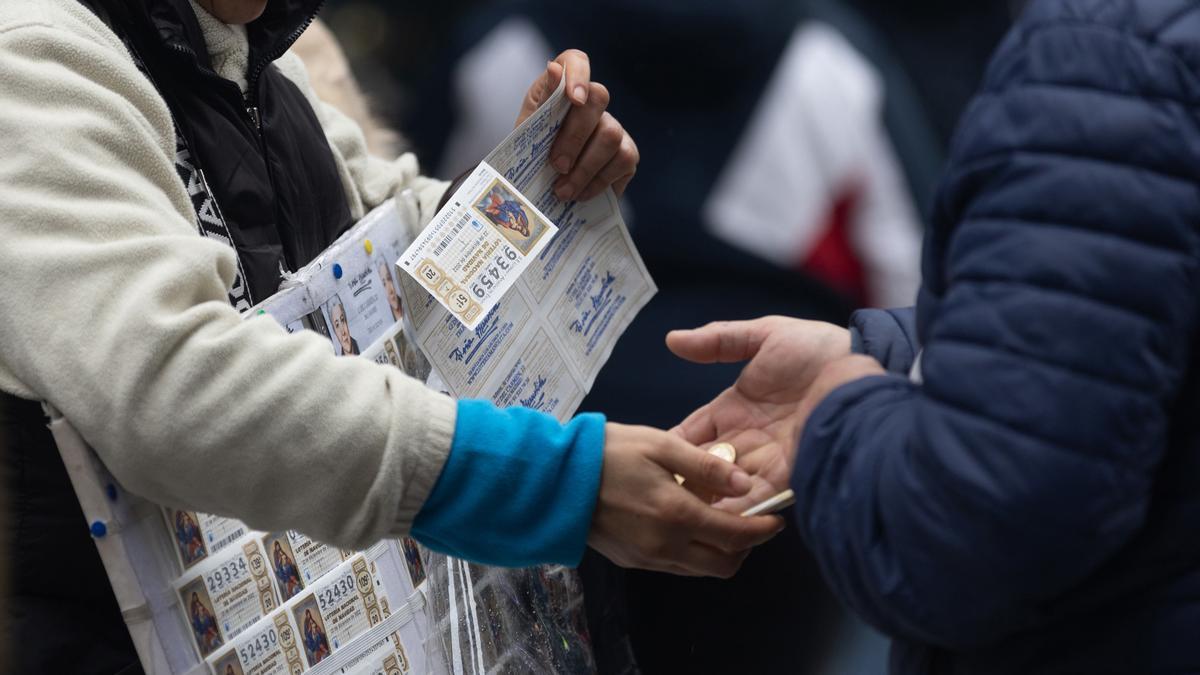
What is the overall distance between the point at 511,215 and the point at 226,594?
64cm

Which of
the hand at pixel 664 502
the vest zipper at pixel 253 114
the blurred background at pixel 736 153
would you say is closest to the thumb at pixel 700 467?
the hand at pixel 664 502

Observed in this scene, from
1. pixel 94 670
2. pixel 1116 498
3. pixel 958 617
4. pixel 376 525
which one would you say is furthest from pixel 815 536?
pixel 94 670

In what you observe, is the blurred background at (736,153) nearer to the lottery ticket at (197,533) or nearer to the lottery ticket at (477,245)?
the lottery ticket at (477,245)

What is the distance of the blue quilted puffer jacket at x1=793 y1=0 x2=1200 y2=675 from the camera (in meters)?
0.91

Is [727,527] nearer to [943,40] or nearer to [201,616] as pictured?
[201,616]

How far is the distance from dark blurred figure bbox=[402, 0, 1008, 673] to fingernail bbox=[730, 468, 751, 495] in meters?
0.98

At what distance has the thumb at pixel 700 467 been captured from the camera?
1.42 m

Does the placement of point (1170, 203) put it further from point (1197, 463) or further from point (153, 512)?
point (153, 512)

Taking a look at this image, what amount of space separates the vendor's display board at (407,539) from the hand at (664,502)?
13.5 inches

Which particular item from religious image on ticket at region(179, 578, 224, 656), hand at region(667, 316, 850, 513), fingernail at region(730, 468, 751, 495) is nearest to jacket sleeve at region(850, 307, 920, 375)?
hand at region(667, 316, 850, 513)

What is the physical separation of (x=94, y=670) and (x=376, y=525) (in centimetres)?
38

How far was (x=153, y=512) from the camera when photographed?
1.39 m

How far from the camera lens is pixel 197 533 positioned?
145cm

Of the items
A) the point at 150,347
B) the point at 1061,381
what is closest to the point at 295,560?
the point at 150,347
